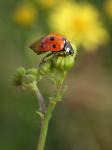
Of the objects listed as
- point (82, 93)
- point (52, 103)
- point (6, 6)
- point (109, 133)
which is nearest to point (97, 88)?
point (82, 93)

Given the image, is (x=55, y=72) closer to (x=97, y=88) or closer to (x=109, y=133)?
(x=109, y=133)

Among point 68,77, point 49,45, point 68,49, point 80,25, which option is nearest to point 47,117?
point 68,49

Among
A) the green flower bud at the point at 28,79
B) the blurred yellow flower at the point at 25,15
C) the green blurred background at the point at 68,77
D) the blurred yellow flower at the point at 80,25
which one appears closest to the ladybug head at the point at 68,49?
the green flower bud at the point at 28,79

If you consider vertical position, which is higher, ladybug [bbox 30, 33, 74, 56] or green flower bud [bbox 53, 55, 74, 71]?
ladybug [bbox 30, 33, 74, 56]

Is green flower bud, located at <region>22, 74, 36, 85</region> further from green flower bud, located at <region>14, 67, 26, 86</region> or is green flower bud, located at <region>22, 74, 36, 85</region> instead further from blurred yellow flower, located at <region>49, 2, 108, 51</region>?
blurred yellow flower, located at <region>49, 2, 108, 51</region>

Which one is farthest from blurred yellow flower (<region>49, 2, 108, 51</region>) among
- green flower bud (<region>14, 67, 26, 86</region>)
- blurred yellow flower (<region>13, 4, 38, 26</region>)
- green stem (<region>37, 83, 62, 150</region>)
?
green stem (<region>37, 83, 62, 150</region>)

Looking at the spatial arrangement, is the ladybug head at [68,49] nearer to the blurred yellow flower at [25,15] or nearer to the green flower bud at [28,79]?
the green flower bud at [28,79]

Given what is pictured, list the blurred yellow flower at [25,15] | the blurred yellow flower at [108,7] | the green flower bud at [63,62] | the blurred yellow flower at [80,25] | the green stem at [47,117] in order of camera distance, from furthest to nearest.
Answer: the blurred yellow flower at [108,7], the blurred yellow flower at [25,15], the blurred yellow flower at [80,25], the green flower bud at [63,62], the green stem at [47,117]
